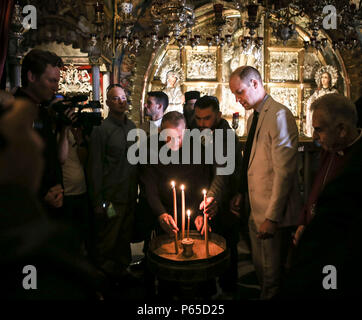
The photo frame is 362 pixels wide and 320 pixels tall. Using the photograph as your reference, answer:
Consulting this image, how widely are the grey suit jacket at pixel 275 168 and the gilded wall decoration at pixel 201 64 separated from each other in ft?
18.1

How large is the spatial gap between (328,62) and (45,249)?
8565 mm

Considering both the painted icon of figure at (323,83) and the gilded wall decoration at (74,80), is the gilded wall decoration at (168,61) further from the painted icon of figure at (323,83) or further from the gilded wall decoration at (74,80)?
the painted icon of figure at (323,83)

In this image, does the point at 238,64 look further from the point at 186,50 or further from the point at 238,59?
Answer: the point at 186,50

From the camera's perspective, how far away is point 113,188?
302 cm

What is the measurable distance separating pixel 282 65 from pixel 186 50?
249 centimetres

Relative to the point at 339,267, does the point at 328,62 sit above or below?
above

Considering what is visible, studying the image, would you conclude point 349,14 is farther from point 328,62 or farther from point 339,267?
point 339,267

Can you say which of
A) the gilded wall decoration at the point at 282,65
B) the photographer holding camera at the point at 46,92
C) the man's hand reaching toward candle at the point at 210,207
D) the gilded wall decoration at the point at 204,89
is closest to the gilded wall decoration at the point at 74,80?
the gilded wall decoration at the point at 204,89

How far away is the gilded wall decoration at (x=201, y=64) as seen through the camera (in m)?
7.48

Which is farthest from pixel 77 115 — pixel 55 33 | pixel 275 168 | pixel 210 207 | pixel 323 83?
pixel 323 83

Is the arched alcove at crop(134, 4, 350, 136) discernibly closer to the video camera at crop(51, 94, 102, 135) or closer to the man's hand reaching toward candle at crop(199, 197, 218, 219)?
the video camera at crop(51, 94, 102, 135)

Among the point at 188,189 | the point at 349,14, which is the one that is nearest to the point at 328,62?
the point at 349,14

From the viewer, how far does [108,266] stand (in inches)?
122

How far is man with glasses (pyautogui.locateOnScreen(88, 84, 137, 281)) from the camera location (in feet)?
9.62
